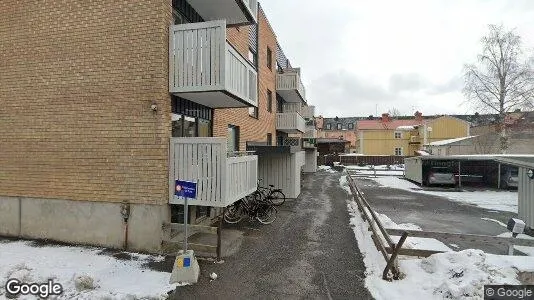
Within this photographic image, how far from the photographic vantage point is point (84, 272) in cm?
661

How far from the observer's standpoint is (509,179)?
2298cm

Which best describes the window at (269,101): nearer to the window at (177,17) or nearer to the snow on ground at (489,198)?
the snow on ground at (489,198)

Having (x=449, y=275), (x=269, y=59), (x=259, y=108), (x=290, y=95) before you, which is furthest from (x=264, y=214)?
(x=290, y=95)

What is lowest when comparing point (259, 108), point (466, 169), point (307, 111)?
point (466, 169)

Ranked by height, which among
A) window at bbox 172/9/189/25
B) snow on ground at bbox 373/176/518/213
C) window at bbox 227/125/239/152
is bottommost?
snow on ground at bbox 373/176/518/213

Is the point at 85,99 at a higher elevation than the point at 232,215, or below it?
higher

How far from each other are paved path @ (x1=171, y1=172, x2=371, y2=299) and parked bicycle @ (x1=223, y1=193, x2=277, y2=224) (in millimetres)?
456

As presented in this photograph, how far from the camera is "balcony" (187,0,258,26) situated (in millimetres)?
9687

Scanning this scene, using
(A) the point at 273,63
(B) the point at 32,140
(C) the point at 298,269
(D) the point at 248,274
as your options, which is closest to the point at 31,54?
(B) the point at 32,140

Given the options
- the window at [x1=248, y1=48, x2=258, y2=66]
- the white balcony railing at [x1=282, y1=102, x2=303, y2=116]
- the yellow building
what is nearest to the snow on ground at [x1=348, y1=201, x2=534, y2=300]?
the window at [x1=248, y1=48, x2=258, y2=66]

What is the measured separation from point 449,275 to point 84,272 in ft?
24.1

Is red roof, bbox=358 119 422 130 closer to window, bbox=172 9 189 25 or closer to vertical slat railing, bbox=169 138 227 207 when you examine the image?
window, bbox=172 9 189 25

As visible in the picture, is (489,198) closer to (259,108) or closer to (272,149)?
(272,149)

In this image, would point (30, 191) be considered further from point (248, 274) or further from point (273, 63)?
point (273, 63)
